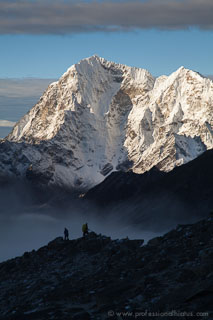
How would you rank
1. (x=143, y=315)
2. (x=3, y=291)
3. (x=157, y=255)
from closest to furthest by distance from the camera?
(x=143, y=315)
(x=157, y=255)
(x=3, y=291)

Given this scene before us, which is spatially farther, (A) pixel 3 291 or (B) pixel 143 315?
(A) pixel 3 291

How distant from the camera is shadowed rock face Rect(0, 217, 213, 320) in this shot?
50.1 metres

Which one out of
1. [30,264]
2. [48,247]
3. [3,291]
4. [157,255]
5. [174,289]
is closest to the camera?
[174,289]

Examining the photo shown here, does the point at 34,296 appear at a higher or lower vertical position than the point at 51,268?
lower

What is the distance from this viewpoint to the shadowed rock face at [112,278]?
50062 millimetres

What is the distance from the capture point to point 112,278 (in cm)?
6044

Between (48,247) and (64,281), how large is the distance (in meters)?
20.0

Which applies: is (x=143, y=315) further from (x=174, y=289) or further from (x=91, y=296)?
(x=91, y=296)

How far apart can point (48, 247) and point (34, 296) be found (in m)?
22.8

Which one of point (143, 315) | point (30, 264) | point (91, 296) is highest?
point (30, 264)

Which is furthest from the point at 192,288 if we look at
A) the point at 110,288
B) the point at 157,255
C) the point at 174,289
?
the point at 157,255

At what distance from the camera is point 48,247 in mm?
85750

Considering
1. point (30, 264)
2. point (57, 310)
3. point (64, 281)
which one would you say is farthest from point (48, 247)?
point (57, 310)

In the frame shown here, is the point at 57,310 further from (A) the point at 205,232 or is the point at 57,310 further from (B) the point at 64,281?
(A) the point at 205,232
